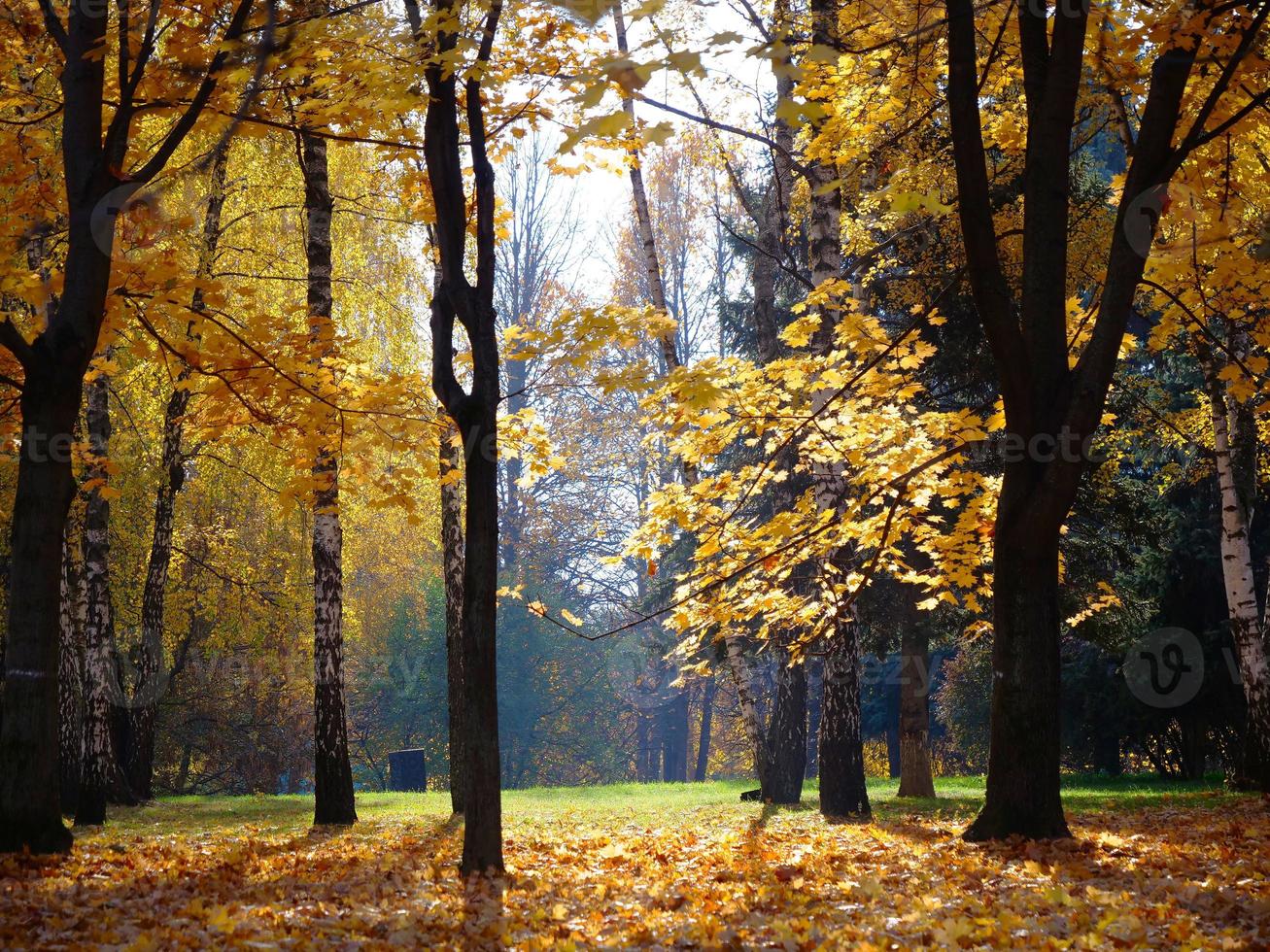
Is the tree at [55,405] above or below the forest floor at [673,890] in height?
above

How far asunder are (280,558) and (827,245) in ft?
47.2

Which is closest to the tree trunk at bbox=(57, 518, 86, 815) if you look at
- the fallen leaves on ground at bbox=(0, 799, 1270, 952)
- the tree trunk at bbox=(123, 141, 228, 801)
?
the tree trunk at bbox=(123, 141, 228, 801)

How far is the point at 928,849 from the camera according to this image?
670 cm

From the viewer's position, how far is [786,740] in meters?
14.2

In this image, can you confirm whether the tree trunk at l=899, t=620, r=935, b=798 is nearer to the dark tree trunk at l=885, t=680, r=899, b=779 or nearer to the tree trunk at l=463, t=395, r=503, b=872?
the tree trunk at l=463, t=395, r=503, b=872

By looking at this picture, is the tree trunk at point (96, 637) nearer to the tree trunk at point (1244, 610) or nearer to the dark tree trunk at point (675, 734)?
the tree trunk at point (1244, 610)

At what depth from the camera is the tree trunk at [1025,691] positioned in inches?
256

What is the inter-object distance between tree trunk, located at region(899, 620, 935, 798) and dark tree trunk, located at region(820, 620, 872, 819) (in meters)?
3.88

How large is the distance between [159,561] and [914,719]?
34.2 ft

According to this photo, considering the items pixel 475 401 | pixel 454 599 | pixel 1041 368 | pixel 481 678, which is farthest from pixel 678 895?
pixel 454 599

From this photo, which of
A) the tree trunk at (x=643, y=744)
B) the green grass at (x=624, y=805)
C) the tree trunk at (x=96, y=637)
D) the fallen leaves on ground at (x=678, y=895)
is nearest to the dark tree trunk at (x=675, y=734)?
the tree trunk at (x=643, y=744)

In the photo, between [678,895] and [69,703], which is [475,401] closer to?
[678,895]

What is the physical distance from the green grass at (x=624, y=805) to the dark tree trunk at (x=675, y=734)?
15.0 m

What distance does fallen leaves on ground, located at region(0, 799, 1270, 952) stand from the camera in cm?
435
